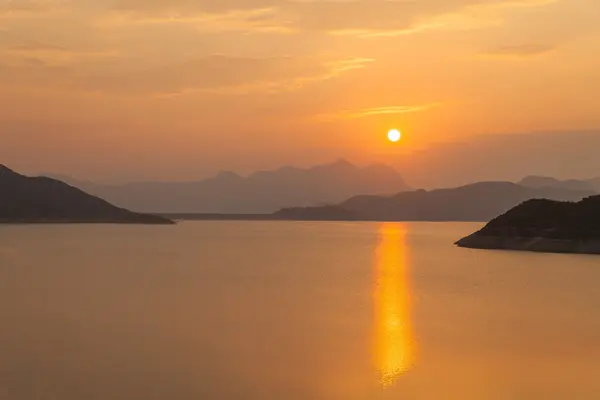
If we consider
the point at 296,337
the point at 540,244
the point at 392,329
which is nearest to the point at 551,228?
the point at 540,244

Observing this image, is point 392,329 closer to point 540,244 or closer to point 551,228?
point 540,244

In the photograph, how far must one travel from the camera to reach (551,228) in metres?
110

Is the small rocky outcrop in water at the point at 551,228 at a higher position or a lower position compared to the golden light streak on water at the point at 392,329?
higher

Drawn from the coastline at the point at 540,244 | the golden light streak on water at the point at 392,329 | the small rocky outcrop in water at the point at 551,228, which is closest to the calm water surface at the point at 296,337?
the golden light streak on water at the point at 392,329

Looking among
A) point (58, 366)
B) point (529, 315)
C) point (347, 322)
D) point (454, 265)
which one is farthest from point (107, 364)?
point (454, 265)

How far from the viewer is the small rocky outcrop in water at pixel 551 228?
4151 inches

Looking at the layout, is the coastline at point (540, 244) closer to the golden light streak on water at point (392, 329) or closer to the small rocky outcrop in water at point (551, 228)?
the small rocky outcrop in water at point (551, 228)

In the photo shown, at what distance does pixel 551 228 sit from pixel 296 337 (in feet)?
280

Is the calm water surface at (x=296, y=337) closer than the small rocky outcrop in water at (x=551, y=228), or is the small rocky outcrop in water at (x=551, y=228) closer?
the calm water surface at (x=296, y=337)

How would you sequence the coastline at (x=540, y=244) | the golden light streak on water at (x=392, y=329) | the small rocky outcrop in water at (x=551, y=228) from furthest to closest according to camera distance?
the small rocky outcrop in water at (x=551, y=228), the coastline at (x=540, y=244), the golden light streak on water at (x=392, y=329)

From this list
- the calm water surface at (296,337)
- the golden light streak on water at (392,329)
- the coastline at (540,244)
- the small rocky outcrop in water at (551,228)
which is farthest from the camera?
the small rocky outcrop in water at (551,228)

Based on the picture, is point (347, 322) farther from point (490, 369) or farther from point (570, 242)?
point (570, 242)

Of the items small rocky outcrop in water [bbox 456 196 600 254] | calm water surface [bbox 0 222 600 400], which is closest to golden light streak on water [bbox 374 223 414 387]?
calm water surface [bbox 0 222 600 400]

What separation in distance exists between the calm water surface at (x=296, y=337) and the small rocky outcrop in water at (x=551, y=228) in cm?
3822
